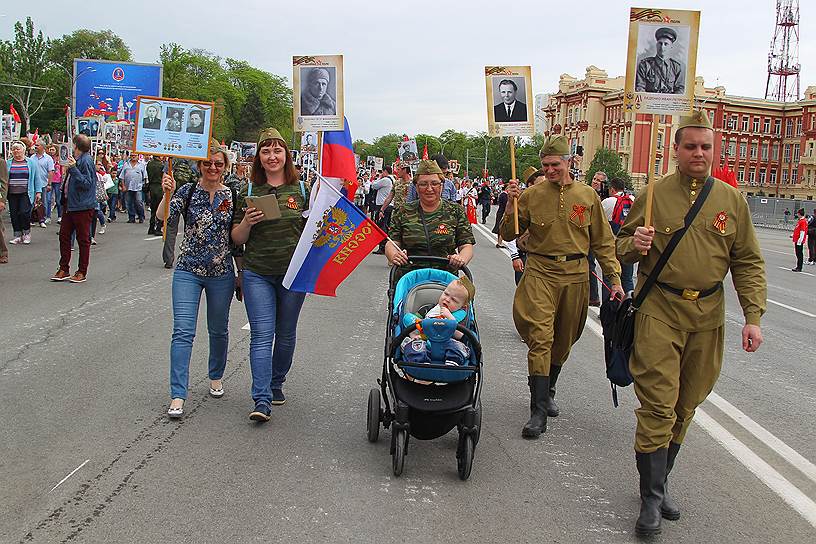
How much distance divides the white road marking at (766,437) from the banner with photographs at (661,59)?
7.99ft

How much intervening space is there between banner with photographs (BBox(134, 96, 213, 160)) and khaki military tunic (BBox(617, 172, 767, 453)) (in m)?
5.44

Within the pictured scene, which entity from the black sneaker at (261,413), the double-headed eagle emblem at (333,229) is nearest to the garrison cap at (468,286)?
the double-headed eagle emblem at (333,229)

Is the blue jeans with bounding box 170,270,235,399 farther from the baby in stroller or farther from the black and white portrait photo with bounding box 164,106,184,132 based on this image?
the black and white portrait photo with bounding box 164,106,184,132

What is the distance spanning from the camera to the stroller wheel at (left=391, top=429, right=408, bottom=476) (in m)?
5.05

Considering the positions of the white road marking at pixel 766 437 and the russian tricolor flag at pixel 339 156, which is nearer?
the white road marking at pixel 766 437

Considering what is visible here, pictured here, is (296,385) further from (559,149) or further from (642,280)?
(642,280)

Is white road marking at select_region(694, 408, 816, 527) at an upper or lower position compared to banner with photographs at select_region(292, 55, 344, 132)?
lower

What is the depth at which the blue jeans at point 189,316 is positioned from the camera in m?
6.10

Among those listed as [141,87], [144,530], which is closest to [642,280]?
[144,530]

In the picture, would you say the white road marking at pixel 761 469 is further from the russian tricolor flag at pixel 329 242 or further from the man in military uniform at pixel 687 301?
the russian tricolor flag at pixel 329 242

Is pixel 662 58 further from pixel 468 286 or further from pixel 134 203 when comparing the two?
pixel 134 203

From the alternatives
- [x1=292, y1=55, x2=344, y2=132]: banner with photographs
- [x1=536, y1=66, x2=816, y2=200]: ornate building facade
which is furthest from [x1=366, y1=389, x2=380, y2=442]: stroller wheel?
[x1=536, y1=66, x2=816, y2=200]: ornate building facade

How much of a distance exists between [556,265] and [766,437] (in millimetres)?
1966

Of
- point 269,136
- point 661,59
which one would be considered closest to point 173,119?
point 269,136
